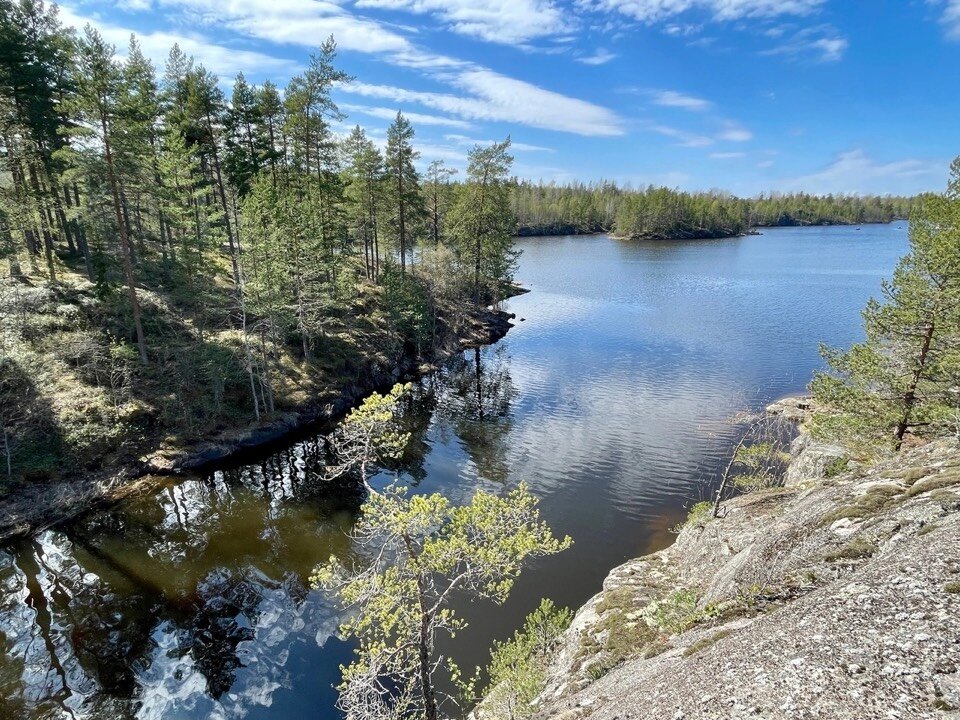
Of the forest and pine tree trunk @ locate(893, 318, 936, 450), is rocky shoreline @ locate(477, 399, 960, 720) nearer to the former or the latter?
pine tree trunk @ locate(893, 318, 936, 450)

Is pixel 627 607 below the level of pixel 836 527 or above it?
below

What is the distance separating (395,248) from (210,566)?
37906 mm

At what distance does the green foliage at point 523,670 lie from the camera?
11.1 meters

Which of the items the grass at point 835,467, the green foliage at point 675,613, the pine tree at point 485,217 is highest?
the pine tree at point 485,217

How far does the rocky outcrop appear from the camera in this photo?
562 cm

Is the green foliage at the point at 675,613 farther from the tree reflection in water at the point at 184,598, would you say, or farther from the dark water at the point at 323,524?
the tree reflection in water at the point at 184,598

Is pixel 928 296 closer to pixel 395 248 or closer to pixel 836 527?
pixel 836 527

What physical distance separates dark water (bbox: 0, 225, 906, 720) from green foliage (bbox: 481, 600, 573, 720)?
2.37 m

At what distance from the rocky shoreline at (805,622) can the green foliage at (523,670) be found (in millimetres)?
299

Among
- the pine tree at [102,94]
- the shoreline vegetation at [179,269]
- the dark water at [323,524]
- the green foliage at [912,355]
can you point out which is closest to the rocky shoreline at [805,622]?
the green foliage at [912,355]

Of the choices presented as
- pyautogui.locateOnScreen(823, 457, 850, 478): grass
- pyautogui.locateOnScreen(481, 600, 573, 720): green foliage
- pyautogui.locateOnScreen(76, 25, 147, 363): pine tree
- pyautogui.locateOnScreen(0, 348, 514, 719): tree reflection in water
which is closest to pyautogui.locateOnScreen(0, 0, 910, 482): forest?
pyautogui.locateOnScreen(76, 25, 147, 363): pine tree

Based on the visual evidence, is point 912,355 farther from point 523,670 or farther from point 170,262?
point 170,262

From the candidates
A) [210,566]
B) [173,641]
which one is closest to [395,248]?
[210,566]

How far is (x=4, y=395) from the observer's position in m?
22.1
